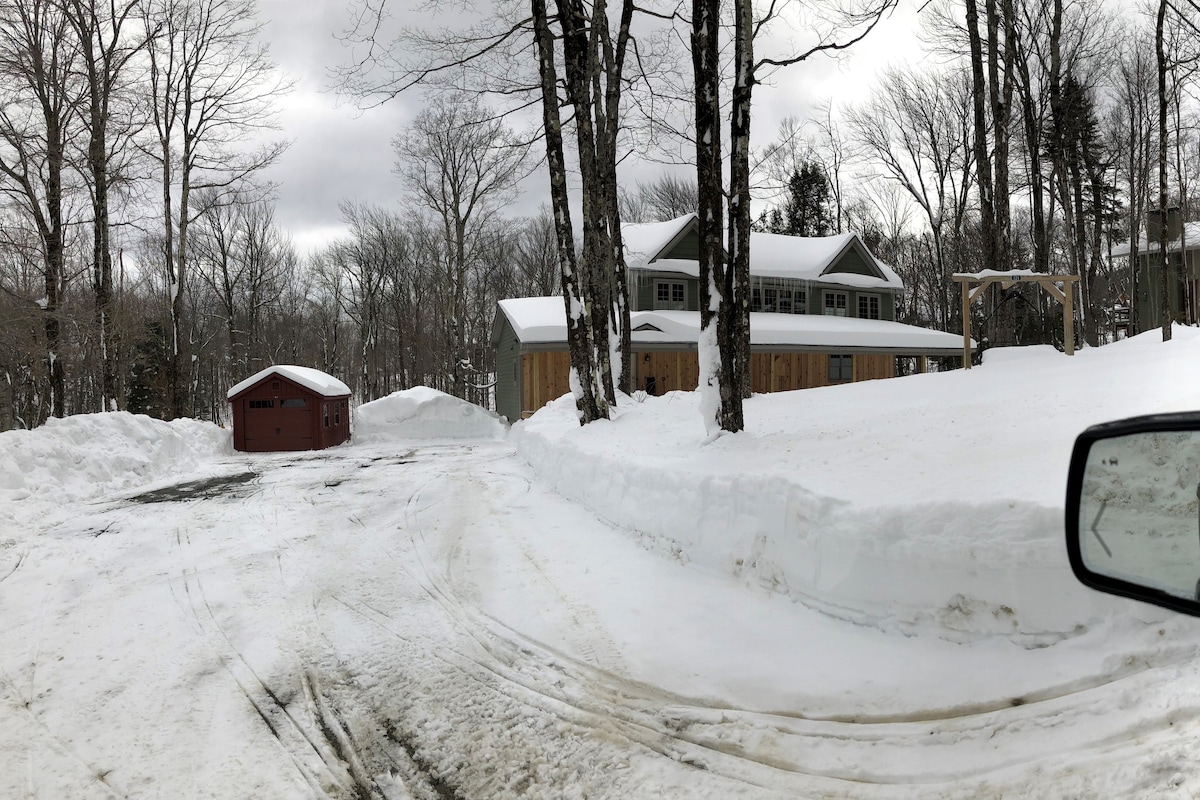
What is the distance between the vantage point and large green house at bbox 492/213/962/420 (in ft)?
70.3

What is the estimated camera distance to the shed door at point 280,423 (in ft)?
65.6

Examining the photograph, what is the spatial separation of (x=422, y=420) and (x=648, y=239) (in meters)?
10.3

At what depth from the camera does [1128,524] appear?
188 centimetres

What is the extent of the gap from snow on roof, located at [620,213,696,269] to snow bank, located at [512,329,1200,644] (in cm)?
1425

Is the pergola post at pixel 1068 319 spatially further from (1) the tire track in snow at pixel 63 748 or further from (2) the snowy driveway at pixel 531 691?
(1) the tire track in snow at pixel 63 748

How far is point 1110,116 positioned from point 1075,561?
34.2 metres

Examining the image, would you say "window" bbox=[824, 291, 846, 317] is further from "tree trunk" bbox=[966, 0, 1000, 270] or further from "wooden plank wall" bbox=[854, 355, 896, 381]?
"tree trunk" bbox=[966, 0, 1000, 270]

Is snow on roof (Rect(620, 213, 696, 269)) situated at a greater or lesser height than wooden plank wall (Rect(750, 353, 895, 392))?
greater

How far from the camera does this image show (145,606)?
539cm

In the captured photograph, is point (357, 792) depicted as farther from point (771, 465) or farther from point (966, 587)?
point (771, 465)

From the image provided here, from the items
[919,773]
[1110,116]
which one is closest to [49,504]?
[919,773]

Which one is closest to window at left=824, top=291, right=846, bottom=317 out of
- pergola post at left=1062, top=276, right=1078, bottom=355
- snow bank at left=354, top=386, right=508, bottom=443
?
snow bank at left=354, top=386, right=508, bottom=443

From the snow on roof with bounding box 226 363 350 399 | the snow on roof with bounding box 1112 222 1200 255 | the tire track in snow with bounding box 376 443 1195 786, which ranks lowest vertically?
the tire track in snow with bounding box 376 443 1195 786

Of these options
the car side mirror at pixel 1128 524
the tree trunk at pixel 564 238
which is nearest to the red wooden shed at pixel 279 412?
the tree trunk at pixel 564 238
